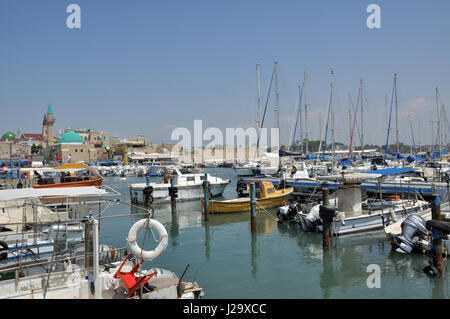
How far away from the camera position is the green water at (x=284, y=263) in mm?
13789

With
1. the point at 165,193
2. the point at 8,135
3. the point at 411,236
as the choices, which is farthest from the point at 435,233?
the point at 8,135

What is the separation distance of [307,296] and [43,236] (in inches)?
465

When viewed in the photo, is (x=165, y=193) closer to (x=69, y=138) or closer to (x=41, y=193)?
(x=41, y=193)

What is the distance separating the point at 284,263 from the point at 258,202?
12254mm

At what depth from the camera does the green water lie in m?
13.8

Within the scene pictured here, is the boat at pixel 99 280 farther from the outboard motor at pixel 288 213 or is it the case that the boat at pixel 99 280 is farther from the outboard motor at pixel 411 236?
the outboard motor at pixel 288 213

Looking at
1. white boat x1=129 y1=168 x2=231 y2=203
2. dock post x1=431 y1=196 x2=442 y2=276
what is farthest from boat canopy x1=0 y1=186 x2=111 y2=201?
white boat x1=129 y1=168 x2=231 y2=203

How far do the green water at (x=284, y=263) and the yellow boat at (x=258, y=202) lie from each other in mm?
3157

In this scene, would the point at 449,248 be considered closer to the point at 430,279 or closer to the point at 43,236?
the point at 430,279

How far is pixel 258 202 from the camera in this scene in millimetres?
29438

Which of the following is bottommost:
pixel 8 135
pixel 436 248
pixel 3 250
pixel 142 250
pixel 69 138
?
pixel 436 248

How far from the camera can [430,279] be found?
47.4 feet
